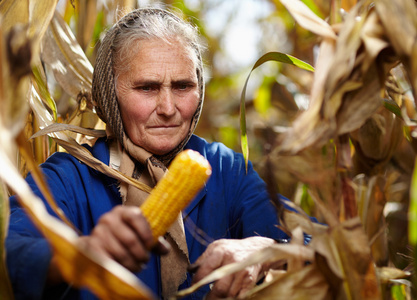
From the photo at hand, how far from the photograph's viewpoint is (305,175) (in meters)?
1.00

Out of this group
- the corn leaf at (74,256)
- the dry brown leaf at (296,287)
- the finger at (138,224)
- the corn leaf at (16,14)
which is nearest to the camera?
the corn leaf at (74,256)

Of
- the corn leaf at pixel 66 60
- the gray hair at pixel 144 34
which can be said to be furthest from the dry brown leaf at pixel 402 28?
the corn leaf at pixel 66 60

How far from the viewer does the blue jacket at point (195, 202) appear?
4.40 ft

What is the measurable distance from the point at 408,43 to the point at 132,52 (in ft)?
2.93

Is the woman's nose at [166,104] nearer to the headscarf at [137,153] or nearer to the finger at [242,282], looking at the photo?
the headscarf at [137,153]

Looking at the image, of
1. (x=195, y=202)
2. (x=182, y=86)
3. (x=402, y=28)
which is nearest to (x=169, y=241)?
(x=195, y=202)

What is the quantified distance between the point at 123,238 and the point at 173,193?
25cm

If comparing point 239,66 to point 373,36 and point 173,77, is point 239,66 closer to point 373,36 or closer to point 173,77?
point 173,77


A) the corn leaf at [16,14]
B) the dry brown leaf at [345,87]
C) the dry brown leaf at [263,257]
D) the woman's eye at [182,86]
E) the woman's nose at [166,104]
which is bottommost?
the dry brown leaf at [263,257]

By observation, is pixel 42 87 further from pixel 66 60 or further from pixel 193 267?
pixel 193 267

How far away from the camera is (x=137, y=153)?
149cm

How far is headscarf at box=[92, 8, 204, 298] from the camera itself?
1.37 meters

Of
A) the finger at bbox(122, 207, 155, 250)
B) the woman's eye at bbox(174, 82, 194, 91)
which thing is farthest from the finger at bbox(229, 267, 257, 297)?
the woman's eye at bbox(174, 82, 194, 91)

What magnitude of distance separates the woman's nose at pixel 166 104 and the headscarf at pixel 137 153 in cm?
14
